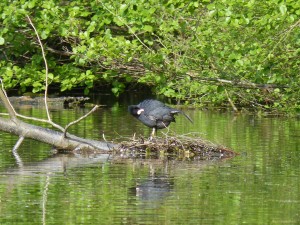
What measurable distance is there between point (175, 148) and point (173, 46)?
7302 millimetres

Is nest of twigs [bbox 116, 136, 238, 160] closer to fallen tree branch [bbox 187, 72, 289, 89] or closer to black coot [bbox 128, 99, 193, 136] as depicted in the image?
black coot [bbox 128, 99, 193, 136]

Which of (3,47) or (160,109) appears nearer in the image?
(160,109)

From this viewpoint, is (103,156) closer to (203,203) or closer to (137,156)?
(137,156)

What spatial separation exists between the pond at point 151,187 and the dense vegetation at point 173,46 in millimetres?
1662

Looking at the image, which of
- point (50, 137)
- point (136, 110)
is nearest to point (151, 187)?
point (50, 137)

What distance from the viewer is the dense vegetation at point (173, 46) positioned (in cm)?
2270

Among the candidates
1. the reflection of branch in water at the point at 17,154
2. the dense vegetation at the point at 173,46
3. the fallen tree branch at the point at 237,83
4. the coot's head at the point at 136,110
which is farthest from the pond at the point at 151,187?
the coot's head at the point at 136,110

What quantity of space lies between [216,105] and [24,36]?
8641 millimetres

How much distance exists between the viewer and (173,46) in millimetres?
26609

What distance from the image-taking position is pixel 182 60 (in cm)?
2352

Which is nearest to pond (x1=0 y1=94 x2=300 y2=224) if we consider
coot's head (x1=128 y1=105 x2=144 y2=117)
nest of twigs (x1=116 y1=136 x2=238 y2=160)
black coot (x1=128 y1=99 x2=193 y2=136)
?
nest of twigs (x1=116 y1=136 x2=238 y2=160)

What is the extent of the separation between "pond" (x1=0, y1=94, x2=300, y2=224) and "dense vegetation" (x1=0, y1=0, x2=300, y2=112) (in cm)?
166

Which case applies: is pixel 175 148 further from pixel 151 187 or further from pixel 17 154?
pixel 151 187

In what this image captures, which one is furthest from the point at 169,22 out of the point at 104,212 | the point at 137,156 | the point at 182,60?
the point at 104,212
